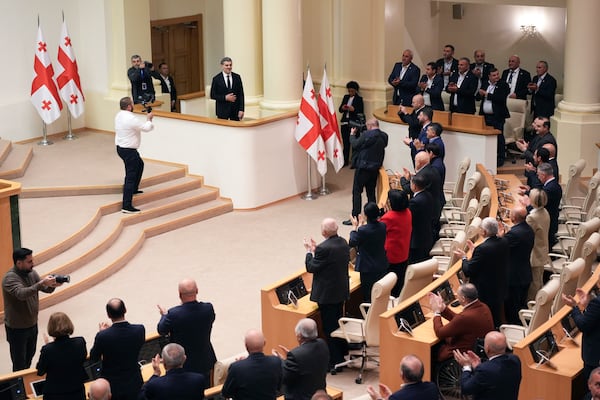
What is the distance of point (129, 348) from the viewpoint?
26.9ft

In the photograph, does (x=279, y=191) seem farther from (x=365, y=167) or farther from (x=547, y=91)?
(x=547, y=91)

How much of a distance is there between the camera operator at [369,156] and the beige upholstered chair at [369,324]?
4.57m

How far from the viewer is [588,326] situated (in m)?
8.41

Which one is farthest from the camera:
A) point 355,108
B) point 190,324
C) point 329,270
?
point 355,108

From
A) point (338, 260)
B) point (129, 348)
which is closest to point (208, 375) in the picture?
point (129, 348)

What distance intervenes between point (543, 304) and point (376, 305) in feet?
4.92

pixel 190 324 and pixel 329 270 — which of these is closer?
pixel 190 324

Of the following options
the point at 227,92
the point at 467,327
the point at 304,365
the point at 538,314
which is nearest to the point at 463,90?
the point at 227,92

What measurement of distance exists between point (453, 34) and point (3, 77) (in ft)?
29.1

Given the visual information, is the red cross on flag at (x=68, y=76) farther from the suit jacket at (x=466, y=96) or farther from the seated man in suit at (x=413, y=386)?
the seated man in suit at (x=413, y=386)

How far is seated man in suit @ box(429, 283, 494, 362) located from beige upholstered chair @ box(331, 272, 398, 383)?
2.81ft

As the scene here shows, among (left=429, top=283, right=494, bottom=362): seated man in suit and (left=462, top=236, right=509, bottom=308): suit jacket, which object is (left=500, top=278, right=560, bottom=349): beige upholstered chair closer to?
(left=462, top=236, right=509, bottom=308): suit jacket

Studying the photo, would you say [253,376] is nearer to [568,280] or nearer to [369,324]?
[369,324]

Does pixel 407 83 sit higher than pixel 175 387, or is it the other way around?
pixel 407 83
